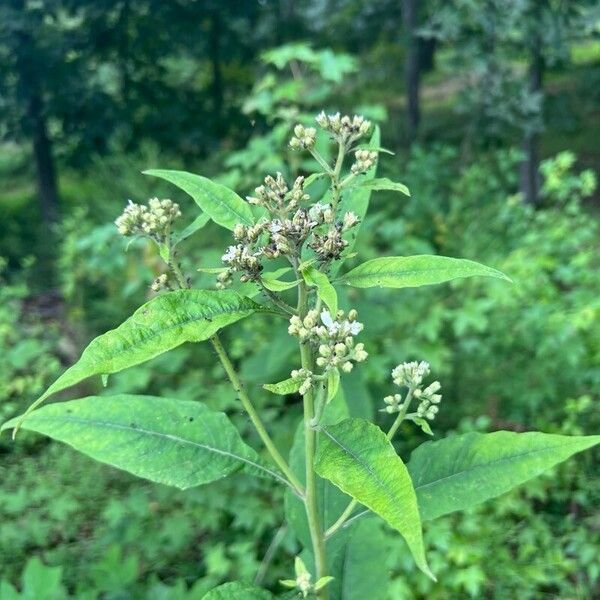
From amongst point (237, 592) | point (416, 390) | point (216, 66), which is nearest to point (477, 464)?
point (416, 390)

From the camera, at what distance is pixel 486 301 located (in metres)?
3.21

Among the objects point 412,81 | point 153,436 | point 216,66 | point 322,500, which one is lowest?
point 412,81

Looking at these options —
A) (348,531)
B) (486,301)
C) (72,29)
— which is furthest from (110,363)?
(72,29)

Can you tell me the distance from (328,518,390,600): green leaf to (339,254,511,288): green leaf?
0.62 meters

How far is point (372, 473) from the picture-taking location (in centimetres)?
97

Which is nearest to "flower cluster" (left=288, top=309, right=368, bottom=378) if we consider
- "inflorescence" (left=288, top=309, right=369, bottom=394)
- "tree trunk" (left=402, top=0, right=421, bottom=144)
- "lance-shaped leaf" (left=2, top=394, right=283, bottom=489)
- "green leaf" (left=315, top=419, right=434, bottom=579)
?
"inflorescence" (left=288, top=309, right=369, bottom=394)

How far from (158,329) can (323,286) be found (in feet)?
0.74

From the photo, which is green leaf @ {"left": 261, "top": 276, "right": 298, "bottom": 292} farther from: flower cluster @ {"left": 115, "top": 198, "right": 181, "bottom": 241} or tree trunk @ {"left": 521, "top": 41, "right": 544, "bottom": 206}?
tree trunk @ {"left": 521, "top": 41, "right": 544, "bottom": 206}

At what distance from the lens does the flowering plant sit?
95 centimetres

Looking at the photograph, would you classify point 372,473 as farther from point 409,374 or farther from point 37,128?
point 37,128

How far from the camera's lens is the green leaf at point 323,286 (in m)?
0.94

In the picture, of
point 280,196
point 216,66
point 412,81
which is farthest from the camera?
point 412,81

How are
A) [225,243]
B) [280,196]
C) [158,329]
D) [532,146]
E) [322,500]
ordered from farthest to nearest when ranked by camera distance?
[532,146], [225,243], [322,500], [280,196], [158,329]

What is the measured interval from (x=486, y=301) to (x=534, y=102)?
11.4ft
